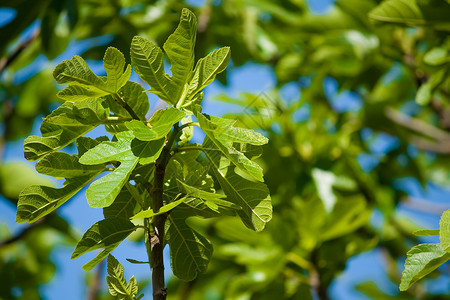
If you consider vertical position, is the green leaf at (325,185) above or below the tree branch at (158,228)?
below

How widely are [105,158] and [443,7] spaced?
0.89 meters

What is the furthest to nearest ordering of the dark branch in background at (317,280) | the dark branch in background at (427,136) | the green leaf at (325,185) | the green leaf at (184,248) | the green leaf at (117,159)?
the dark branch in background at (427,136), the green leaf at (325,185), the dark branch in background at (317,280), the green leaf at (184,248), the green leaf at (117,159)

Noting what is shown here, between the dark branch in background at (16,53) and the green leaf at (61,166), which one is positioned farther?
the dark branch in background at (16,53)

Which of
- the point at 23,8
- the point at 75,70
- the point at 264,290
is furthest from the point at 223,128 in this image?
the point at 23,8

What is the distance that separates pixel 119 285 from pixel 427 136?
1941 millimetres

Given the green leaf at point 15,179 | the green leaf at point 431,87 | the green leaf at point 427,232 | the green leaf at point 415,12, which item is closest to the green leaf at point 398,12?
the green leaf at point 415,12

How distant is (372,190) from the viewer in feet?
6.09

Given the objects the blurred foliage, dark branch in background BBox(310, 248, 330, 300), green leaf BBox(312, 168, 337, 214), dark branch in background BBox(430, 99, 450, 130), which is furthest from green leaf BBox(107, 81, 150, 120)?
dark branch in background BBox(430, 99, 450, 130)

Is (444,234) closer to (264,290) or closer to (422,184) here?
(264,290)

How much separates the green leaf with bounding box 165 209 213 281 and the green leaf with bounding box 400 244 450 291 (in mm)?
246

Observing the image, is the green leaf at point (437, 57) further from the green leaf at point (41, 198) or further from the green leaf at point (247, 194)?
the green leaf at point (41, 198)

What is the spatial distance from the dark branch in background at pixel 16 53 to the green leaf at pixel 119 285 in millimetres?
1165

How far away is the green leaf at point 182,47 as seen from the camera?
0.52 m

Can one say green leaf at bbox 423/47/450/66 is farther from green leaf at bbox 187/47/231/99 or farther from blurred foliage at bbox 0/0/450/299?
green leaf at bbox 187/47/231/99
